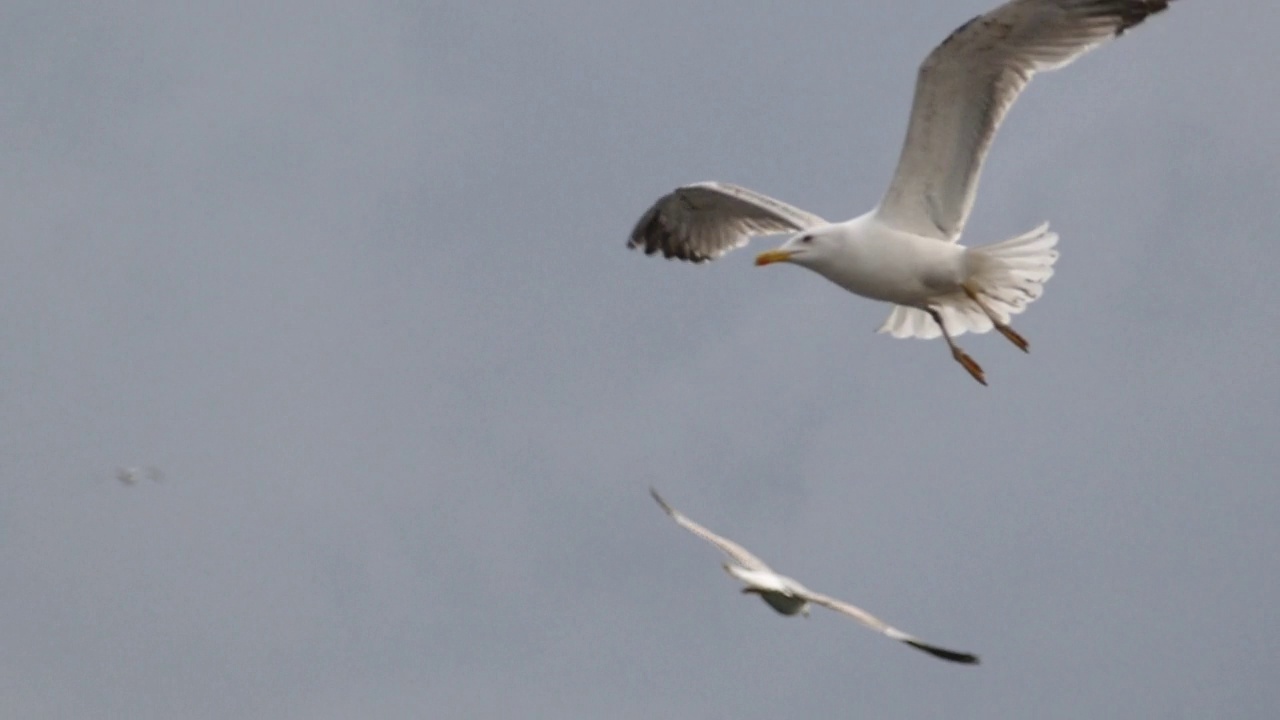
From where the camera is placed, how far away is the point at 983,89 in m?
10.5

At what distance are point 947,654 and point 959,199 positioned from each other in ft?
13.0

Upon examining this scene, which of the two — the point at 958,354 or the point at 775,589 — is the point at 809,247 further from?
the point at 775,589

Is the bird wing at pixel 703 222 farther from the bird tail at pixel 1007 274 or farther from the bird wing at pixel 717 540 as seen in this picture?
the bird wing at pixel 717 540

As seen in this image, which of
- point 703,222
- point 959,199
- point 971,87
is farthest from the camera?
point 703,222

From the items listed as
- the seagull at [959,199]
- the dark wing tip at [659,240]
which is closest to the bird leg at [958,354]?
the seagull at [959,199]

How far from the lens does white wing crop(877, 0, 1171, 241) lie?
10.1m

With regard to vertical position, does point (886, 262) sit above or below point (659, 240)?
above

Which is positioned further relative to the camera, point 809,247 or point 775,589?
point 809,247

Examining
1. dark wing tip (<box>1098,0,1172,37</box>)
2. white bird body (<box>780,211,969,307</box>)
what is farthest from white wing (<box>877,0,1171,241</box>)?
white bird body (<box>780,211,969,307</box>)

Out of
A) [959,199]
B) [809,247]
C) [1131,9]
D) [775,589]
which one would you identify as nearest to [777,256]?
[809,247]

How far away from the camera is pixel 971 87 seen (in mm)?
10492

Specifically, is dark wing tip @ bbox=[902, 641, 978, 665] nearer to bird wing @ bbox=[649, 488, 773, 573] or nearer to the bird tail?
bird wing @ bbox=[649, 488, 773, 573]

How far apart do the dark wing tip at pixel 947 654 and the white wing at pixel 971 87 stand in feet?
11.9

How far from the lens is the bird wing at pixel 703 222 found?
12.8 m
